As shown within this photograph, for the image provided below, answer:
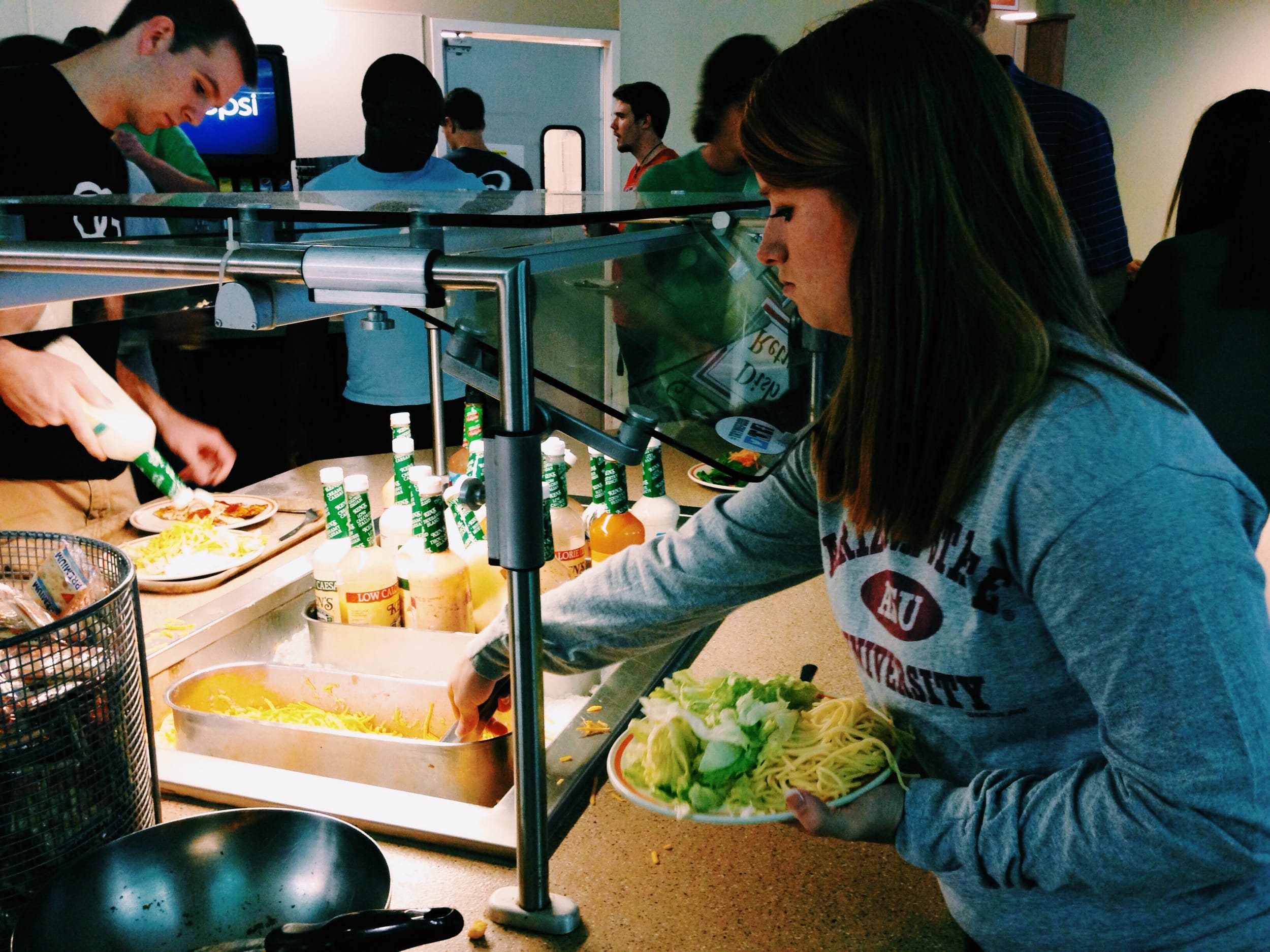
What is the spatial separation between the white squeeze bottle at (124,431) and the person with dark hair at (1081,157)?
1.99 meters

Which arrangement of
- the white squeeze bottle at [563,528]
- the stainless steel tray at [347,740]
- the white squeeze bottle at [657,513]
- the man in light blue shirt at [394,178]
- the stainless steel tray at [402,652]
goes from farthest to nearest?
the man in light blue shirt at [394,178]
the white squeeze bottle at [657,513]
the white squeeze bottle at [563,528]
the stainless steel tray at [402,652]
the stainless steel tray at [347,740]

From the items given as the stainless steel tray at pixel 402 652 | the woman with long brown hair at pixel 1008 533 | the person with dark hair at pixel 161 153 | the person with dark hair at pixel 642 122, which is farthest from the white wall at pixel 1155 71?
the woman with long brown hair at pixel 1008 533

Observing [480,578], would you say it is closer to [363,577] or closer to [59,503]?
[363,577]

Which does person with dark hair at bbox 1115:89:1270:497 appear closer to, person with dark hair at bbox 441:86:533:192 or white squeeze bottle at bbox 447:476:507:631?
white squeeze bottle at bbox 447:476:507:631

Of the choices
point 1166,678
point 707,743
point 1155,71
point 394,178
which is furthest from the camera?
point 1155,71

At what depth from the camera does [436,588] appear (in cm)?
144

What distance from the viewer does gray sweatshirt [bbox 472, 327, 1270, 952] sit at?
2.15 ft

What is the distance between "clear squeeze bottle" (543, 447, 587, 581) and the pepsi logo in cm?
76

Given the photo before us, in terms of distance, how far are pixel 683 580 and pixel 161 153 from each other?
3.36 metres

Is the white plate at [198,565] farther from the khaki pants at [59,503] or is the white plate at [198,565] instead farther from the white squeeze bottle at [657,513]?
the white squeeze bottle at [657,513]

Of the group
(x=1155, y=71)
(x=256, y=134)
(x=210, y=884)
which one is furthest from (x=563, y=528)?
(x=1155, y=71)

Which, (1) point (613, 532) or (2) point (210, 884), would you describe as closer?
(2) point (210, 884)

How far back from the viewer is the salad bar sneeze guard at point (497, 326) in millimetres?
767

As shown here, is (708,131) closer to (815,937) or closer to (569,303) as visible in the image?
(569,303)
